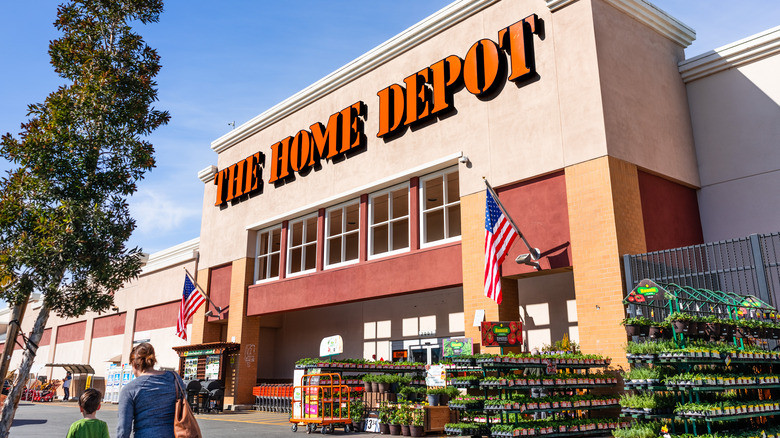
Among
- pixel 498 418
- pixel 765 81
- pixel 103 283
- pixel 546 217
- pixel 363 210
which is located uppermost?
pixel 765 81

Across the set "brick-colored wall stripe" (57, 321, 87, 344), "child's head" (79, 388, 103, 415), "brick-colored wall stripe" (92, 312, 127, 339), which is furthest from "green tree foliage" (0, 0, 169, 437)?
"brick-colored wall stripe" (57, 321, 87, 344)

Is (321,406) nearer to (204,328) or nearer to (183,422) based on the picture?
(183,422)

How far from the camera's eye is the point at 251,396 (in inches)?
945

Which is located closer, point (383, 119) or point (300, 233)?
point (383, 119)

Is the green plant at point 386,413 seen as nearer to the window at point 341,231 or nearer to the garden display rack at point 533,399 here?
the garden display rack at point 533,399

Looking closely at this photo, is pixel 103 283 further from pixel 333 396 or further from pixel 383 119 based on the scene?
pixel 383 119

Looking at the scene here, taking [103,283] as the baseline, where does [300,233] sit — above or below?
above

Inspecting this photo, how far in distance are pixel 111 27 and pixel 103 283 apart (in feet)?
15.6

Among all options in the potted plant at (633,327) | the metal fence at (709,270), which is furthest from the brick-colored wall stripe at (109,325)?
the potted plant at (633,327)

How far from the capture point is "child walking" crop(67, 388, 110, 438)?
5266 mm

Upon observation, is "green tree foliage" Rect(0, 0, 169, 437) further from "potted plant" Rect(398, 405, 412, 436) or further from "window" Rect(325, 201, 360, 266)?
"window" Rect(325, 201, 360, 266)

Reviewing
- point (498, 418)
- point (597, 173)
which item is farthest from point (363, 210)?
point (498, 418)

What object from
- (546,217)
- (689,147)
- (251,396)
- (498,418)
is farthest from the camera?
(251,396)

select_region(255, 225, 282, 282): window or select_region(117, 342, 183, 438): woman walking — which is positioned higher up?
select_region(255, 225, 282, 282): window
